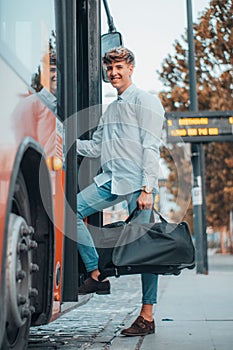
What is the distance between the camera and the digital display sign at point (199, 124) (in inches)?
664

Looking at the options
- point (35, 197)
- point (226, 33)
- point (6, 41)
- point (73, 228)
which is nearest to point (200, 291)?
point (73, 228)

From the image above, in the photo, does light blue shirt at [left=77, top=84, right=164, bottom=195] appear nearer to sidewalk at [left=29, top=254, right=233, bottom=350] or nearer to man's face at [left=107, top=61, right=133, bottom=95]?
man's face at [left=107, top=61, right=133, bottom=95]

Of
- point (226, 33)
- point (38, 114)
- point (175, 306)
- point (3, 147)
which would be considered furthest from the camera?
point (226, 33)

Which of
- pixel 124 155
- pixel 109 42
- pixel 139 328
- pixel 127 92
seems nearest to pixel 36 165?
pixel 124 155

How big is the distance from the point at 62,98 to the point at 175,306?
4.36m

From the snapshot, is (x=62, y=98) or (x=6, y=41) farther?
(x=62, y=98)

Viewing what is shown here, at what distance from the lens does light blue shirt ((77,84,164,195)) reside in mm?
5574

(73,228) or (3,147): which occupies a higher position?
(3,147)

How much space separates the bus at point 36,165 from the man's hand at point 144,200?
0.55 metres

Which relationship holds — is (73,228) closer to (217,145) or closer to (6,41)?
(6,41)

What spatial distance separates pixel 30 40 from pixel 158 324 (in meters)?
3.61

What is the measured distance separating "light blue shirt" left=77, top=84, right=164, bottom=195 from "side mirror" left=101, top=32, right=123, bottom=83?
112cm

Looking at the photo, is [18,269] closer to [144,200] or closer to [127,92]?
[144,200]

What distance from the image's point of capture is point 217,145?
31.3 meters
